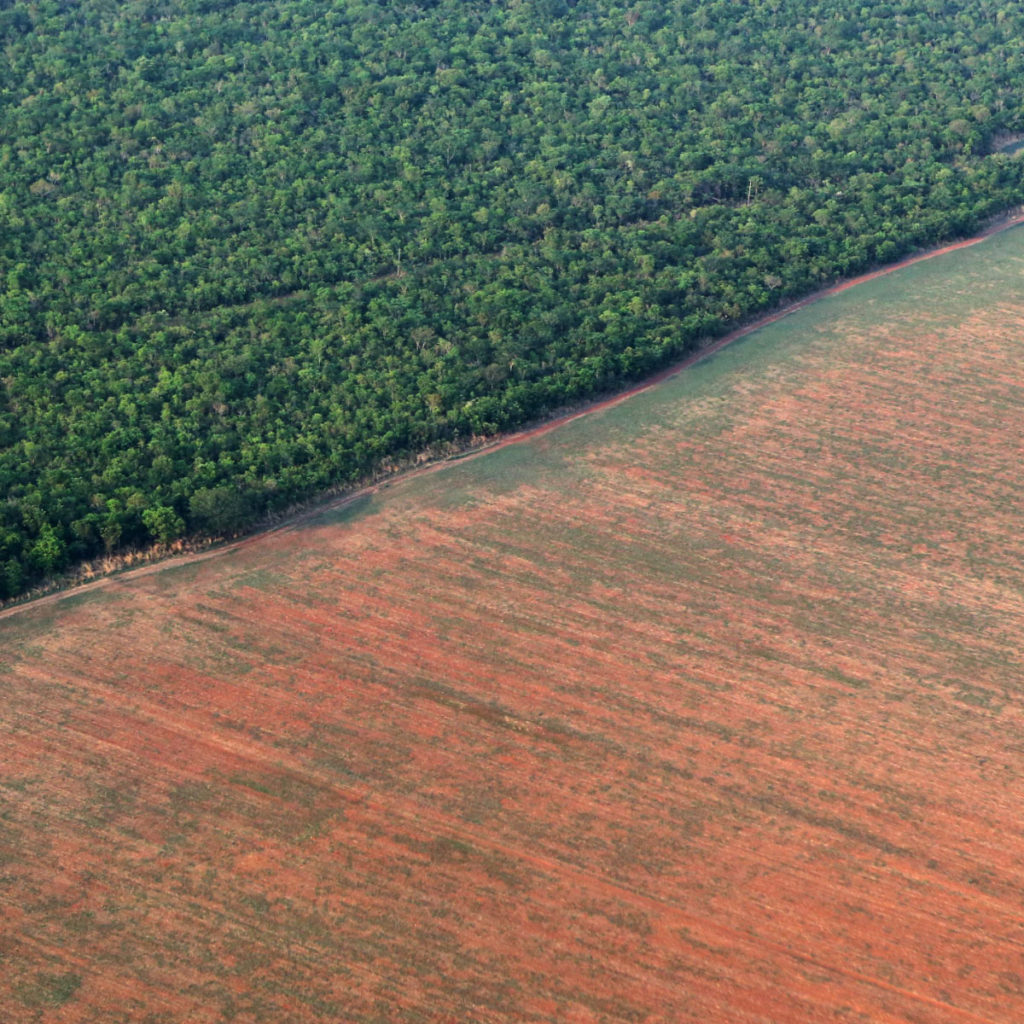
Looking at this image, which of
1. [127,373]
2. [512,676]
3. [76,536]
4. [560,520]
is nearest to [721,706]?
[512,676]

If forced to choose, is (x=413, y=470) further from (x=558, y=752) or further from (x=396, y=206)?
(x=396, y=206)

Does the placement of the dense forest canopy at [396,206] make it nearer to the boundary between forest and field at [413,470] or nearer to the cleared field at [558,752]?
the boundary between forest and field at [413,470]

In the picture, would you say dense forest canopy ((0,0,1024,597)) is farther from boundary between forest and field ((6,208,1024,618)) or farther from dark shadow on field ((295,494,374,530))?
dark shadow on field ((295,494,374,530))

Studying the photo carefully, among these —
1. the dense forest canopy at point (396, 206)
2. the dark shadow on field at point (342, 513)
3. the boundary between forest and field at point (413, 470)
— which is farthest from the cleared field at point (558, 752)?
the dense forest canopy at point (396, 206)

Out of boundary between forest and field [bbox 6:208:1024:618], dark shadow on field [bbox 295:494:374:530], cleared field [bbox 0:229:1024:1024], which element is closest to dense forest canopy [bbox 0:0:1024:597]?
boundary between forest and field [bbox 6:208:1024:618]

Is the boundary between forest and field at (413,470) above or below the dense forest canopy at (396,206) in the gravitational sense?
below

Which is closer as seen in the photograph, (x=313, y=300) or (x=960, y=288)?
(x=313, y=300)

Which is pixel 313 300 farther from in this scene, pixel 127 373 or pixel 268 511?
pixel 268 511
